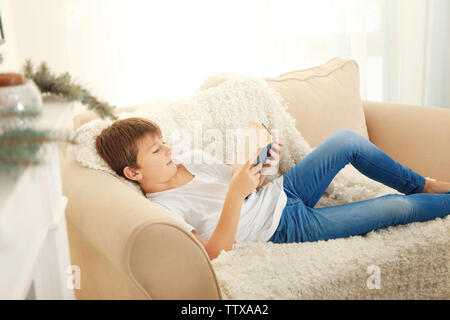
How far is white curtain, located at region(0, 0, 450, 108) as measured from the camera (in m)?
2.03

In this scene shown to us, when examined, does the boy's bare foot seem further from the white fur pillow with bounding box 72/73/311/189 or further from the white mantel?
the white mantel

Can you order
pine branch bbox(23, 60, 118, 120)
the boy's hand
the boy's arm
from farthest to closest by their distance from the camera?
the boy's hand → the boy's arm → pine branch bbox(23, 60, 118, 120)

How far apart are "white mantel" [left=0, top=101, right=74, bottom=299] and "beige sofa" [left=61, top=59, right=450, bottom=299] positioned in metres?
0.12

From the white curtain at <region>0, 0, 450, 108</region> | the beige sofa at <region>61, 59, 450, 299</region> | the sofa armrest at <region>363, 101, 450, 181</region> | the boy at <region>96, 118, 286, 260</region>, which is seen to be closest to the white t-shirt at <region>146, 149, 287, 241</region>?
the boy at <region>96, 118, 286, 260</region>

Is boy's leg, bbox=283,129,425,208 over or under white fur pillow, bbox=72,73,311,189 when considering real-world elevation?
under

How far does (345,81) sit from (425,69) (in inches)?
49.4

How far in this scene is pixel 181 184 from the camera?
137cm

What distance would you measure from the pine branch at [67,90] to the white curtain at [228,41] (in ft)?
4.19

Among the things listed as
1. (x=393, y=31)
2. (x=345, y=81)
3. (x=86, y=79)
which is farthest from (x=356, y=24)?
(x=86, y=79)

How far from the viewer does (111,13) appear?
2.14m

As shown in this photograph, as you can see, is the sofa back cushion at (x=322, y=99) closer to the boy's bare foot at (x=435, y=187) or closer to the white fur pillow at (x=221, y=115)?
the white fur pillow at (x=221, y=115)

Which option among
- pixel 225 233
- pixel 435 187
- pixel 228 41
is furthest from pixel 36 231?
pixel 228 41
